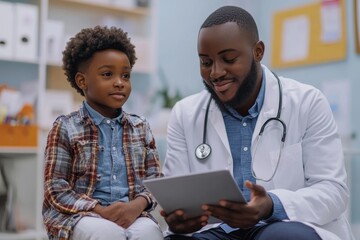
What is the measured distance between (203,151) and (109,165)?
0.87 feet

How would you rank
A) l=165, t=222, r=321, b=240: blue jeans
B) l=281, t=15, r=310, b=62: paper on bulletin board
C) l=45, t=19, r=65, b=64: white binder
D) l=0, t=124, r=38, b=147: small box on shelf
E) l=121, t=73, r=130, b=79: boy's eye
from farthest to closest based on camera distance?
l=281, t=15, r=310, b=62: paper on bulletin board → l=45, t=19, r=65, b=64: white binder → l=0, t=124, r=38, b=147: small box on shelf → l=121, t=73, r=130, b=79: boy's eye → l=165, t=222, r=321, b=240: blue jeans

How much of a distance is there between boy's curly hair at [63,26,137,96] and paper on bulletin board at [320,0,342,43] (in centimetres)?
251

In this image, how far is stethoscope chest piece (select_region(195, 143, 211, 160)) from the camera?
1.60 m

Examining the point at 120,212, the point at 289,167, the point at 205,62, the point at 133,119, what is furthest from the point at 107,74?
the point at 289,167

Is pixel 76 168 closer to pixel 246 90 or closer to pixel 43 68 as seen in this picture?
pixel 246 90

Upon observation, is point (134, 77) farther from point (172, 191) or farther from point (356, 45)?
point (172, 191)

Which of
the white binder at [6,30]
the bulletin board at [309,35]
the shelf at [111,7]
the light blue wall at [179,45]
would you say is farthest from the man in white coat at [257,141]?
the light blue wall at [179,45]

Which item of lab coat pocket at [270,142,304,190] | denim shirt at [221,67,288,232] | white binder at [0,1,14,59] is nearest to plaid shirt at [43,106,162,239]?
denim shirt at [221,67,288,232]

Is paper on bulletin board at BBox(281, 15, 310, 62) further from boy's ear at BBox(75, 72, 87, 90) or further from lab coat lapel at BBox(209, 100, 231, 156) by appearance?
boy's ear at BBox(75, 72, 87, 90)

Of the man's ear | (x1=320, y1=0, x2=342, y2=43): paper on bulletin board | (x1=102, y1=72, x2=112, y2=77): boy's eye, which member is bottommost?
(x1=102, y1=72, x2=112, y2=77): boy's eye

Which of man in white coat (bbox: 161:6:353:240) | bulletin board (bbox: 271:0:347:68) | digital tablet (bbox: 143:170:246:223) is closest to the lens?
digital tablet (bbox: 143:170:246:223)

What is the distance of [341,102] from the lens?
3.76 metres

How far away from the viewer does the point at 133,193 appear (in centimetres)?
154

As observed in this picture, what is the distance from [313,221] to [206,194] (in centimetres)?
35
